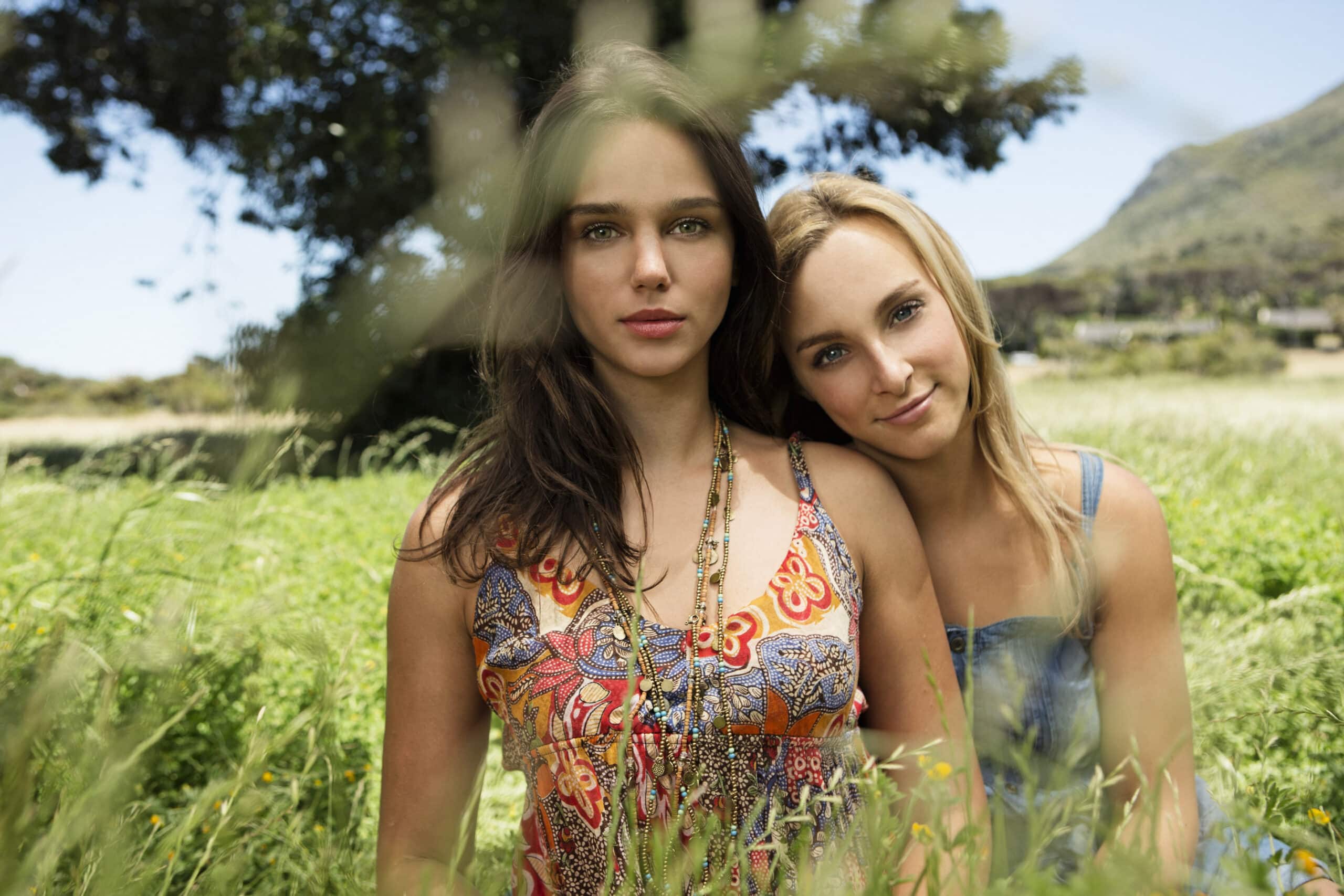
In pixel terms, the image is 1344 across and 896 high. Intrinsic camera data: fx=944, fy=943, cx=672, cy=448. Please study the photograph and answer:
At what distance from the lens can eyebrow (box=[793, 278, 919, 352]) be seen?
2121 millimetres

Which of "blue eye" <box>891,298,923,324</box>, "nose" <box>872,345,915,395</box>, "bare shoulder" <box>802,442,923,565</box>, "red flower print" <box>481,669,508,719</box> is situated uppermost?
"blue eye" <box>891,298,923,324</box>

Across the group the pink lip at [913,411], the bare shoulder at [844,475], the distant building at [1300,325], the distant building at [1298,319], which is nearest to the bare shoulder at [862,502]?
the bare shoulder at [844,475]

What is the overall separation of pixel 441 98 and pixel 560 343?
393 inches

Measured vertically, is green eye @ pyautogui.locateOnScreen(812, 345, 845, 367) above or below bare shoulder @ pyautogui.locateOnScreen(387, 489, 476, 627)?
above

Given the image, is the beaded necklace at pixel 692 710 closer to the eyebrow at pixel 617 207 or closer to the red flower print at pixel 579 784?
the red flower print at pixel 579 784

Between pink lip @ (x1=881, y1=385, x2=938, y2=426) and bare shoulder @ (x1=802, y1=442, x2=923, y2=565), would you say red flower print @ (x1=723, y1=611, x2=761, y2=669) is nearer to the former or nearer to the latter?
bare shoulder @ (x1=802, y1=442, x2=923, y2=565)

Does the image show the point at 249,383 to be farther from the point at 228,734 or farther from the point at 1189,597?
the point at 1189,597

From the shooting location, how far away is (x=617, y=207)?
1.92 m

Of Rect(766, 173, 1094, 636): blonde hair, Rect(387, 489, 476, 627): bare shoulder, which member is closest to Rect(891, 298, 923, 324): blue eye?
Rect(766, 173, 1094, 636): blonde hair

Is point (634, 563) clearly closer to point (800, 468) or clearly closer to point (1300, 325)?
point (800, 468)

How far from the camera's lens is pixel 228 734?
2762 mm

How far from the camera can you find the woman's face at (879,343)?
2109 millimetres

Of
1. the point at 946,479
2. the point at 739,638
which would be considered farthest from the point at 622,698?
the point at 946,479

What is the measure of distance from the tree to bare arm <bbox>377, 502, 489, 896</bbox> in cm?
779
